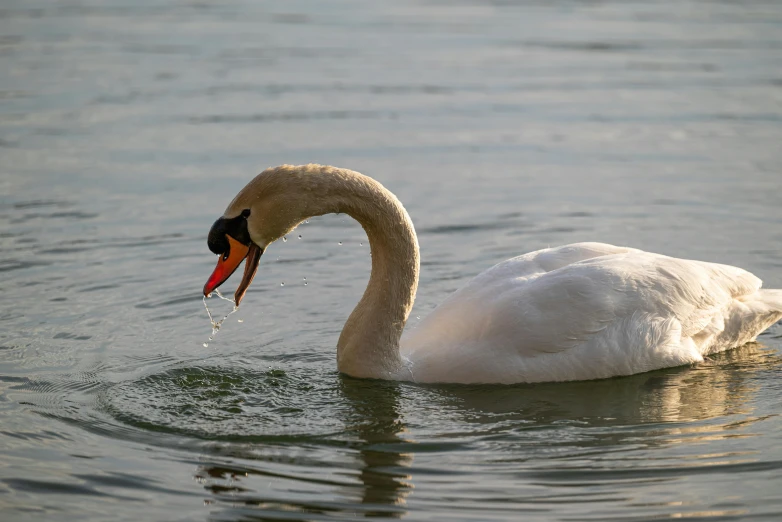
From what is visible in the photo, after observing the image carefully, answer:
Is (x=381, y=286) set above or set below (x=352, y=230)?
below

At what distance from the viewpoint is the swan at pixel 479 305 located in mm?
8578

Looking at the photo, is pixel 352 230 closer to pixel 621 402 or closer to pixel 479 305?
pixel 479 305

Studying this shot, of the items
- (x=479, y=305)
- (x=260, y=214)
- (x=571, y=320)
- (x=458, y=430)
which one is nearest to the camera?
(x=458, y=430)

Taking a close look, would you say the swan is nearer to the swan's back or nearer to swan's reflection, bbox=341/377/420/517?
the swan's back

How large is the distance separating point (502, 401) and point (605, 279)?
1195 mm

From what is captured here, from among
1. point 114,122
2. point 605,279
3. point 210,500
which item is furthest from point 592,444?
point 114,122

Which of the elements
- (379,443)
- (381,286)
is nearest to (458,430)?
(379,443)

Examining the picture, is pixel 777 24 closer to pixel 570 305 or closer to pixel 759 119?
pixel 759 119

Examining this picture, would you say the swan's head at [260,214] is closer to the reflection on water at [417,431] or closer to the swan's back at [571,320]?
the reflection on water at [417,431]

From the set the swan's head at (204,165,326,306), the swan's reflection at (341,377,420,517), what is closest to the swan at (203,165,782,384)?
the swan's head at (204,165,326,306)

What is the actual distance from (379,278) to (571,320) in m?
1.41

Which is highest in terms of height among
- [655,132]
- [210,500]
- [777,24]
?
[777,24]

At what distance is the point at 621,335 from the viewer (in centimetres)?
895

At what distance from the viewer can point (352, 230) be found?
516 inches
